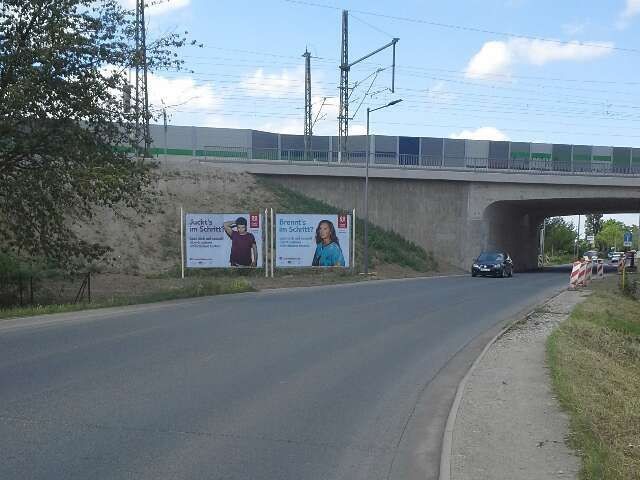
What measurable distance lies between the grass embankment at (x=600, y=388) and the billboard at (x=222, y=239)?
1603 cm

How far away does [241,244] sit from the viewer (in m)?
31.0

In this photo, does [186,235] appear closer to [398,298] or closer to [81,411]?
[398,298]

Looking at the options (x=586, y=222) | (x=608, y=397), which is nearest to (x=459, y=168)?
(x=608, y=397)

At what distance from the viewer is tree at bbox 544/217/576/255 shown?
109 m

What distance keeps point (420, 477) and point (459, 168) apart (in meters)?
41.9

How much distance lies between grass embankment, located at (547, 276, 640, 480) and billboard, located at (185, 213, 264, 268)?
16025 mm

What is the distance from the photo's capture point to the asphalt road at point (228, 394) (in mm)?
5734

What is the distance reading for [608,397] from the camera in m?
8.29

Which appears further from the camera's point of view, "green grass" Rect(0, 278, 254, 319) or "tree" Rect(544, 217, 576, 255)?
"tree" Rect(544, 217, 576, 255)

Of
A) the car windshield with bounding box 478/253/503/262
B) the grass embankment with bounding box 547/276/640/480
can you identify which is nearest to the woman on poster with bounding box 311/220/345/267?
the car windshield with bounding box 478/253/503/262

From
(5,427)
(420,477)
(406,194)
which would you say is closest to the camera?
(420,477)

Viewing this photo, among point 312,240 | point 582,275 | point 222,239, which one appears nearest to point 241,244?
point 222,239

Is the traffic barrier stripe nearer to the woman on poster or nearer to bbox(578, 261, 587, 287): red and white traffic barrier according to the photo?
bbox(578, 261, 587, 287): red and white traffic barrier

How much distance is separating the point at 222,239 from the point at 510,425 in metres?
24.9
